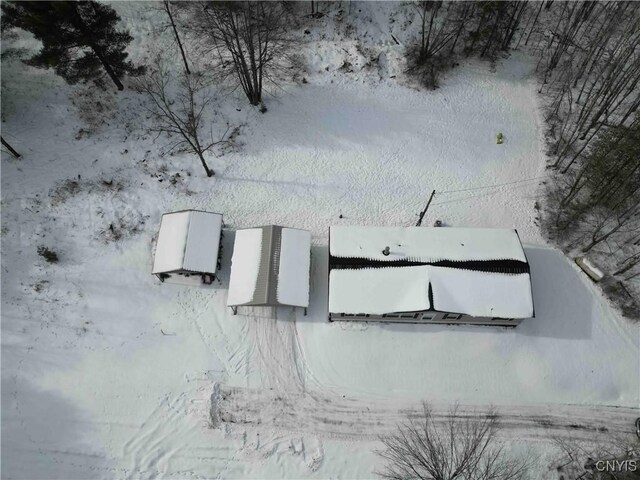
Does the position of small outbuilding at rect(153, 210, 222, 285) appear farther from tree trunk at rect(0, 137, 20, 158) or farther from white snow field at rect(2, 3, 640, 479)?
tree trunk at rect(0, 137, 20, 158)

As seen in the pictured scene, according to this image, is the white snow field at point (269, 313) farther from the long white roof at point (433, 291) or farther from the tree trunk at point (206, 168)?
the long white roof at point (433, 291)

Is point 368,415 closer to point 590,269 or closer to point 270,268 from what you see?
point 270,268

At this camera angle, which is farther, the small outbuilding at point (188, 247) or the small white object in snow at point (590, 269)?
the small white object in snow at point (590, 269)

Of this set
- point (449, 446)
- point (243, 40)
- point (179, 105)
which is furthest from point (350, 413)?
point (243, 40)

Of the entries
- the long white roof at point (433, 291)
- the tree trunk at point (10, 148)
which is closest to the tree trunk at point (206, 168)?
the long white roof at point (433, 291)

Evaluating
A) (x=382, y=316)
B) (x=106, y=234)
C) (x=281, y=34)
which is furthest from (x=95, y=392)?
(x=281, y=34)

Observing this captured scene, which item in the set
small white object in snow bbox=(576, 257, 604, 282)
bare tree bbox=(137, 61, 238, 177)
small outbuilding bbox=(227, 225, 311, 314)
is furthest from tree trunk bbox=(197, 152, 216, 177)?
small white object in snow bbox=(576, 257, 604, 282)
